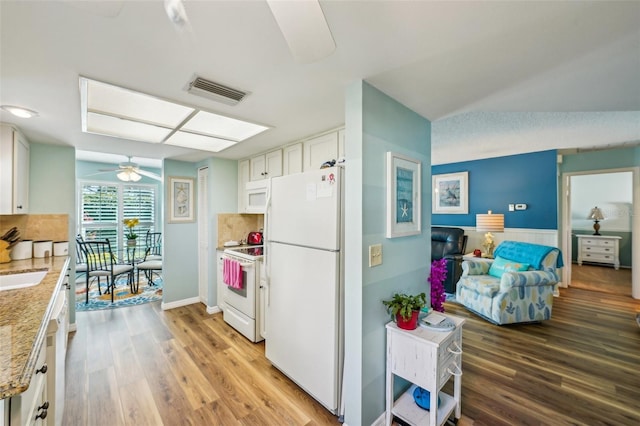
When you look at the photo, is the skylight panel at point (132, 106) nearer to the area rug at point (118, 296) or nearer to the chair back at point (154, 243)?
the area rug at point (118, 296)

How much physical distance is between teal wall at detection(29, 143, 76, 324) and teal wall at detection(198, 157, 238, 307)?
154cm

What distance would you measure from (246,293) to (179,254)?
1.65 m

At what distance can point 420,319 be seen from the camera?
1824 millimetres

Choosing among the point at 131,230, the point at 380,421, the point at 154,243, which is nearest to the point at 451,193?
the point at 380,421

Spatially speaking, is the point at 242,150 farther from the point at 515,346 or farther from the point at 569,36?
the point at 515,346

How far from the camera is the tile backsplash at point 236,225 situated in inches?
151

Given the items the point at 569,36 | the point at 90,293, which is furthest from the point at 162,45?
the point at 90,293

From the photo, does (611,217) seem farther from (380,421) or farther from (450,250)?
(380,421)

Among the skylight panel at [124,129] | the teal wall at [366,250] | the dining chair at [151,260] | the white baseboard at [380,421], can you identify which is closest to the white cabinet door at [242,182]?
the skylight panel at [124,129]

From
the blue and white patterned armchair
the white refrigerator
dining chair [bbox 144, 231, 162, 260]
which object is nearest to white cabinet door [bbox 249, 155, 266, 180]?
the white refrigerator

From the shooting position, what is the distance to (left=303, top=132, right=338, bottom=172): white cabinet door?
97.3 inches

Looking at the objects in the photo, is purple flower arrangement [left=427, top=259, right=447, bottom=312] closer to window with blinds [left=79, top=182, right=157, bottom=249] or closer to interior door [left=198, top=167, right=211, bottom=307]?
interior door [left=198, top=167, right=211, bottom=307]

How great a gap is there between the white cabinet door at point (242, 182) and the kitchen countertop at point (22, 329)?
2121 mm

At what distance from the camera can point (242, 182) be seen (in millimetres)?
3893
